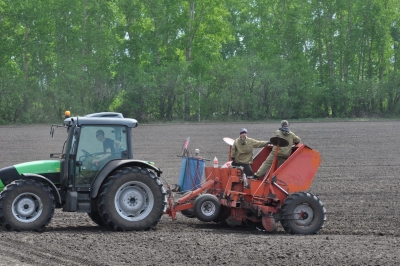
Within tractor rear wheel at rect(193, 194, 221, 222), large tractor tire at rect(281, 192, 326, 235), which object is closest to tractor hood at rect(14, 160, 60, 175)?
tractor rear wheel at rect(193, 194, 221, 222)

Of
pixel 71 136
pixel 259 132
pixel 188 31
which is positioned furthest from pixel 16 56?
pixel 71 136

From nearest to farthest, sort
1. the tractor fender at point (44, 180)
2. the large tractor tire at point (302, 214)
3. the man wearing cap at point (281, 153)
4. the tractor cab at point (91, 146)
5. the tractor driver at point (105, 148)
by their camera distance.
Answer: the tractor fender at point (44, 180) → the tractor cab at point (91, 146) → the tractor driver at point (105, 148) → the large tractor tire at point (302, 214) → the man wearing cap at point (281, 153)

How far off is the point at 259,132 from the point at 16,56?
900 inches

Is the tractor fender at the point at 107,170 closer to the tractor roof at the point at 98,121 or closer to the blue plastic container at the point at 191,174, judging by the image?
the tractor roof at the point at 98,121

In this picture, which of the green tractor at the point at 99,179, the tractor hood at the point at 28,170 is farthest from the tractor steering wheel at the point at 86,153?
the tractor hood at the point at 28,170

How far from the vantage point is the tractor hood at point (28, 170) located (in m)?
10.9

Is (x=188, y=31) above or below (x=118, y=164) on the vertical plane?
above

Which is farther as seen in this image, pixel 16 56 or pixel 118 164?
pixel 16 56

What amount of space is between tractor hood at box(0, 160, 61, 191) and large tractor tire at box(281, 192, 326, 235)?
11.8 feet

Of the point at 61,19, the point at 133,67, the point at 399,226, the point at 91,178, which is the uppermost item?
the point at 61,19

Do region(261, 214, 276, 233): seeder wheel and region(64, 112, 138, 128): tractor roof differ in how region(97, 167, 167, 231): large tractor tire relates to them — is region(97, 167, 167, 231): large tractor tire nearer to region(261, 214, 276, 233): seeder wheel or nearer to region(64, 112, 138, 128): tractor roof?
region(64, 112, 138, 128): tractor roof

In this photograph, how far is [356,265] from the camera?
28.1ft

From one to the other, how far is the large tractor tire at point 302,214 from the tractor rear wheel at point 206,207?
1145mm

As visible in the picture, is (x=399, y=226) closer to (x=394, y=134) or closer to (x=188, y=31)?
(x=394, y=134)
